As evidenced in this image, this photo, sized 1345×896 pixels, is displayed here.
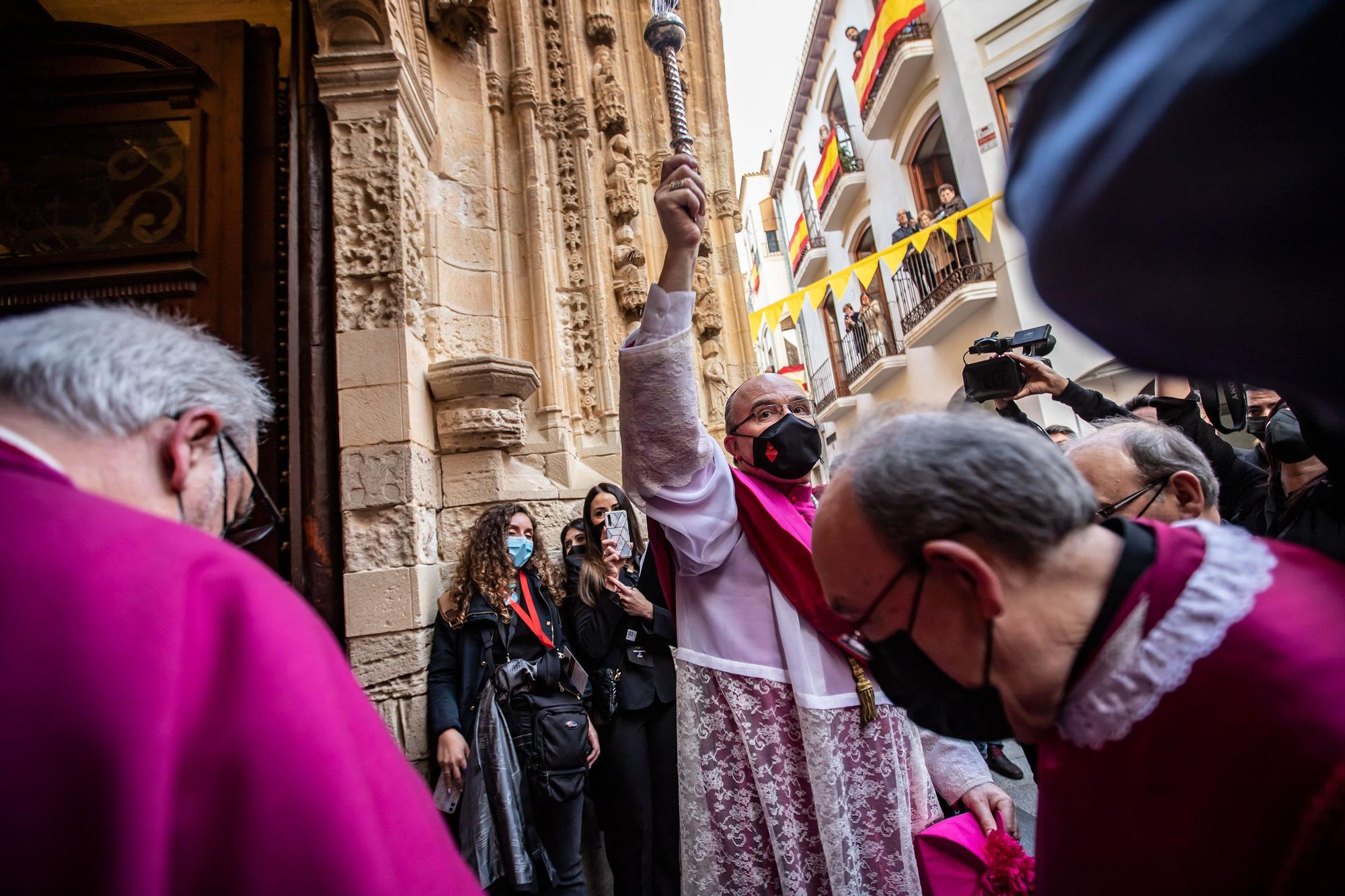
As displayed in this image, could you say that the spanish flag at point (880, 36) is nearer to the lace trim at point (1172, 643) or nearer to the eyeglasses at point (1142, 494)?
the eyeglasses at point (1142, 494)

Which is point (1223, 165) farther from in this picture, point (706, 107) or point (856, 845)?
point (706, 107)

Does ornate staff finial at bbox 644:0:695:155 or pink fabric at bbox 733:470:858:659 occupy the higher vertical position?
ornate staff finial at bbox 644:0:695:155

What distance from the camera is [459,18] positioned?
413cm

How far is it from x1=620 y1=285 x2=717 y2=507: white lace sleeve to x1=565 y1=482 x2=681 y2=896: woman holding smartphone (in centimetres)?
93

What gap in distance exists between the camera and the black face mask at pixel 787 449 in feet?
6.26

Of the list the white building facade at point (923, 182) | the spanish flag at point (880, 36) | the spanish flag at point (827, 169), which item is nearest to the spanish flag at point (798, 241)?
the white building facade at point (923, 182)

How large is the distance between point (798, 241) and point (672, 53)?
863 inches

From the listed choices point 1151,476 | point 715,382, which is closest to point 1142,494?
point 1151,476

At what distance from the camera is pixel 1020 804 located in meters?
3.58

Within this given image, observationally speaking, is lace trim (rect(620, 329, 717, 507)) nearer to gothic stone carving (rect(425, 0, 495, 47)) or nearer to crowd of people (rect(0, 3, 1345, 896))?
crowd of people (rect(0, 3, 1345, 896))

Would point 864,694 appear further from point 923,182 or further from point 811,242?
point 811,242

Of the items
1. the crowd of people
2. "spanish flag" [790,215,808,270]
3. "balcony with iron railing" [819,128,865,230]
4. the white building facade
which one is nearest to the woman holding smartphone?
the crowd of people

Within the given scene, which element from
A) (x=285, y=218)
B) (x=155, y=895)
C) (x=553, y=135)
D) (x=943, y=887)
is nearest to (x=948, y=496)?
(x=155, y=895)

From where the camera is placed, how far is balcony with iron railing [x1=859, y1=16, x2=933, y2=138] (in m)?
12.4
